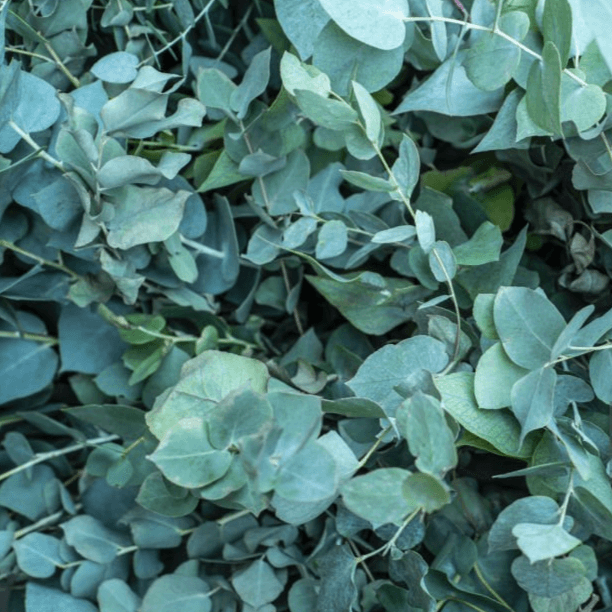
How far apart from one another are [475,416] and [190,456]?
0.12 m

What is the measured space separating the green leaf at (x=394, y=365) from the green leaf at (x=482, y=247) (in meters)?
0.05

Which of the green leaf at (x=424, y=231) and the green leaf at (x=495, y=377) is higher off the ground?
the green leaf at (x=424, y=231)

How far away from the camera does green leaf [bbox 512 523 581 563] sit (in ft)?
1.03

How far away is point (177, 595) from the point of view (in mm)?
465

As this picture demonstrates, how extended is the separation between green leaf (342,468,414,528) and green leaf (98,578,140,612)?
0.23 metres

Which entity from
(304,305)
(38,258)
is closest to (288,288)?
A: (304,305)

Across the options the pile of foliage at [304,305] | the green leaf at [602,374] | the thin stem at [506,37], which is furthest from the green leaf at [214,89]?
the green leaf at [602,374]

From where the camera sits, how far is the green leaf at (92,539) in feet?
1.59

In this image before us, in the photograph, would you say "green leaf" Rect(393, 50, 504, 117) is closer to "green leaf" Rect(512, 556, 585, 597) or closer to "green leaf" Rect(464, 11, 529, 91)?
"green leaf" Rect(464, 11, 529, 91)

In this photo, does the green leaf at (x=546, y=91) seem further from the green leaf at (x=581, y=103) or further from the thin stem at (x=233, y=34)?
the thin stem at (x=233, y=34)

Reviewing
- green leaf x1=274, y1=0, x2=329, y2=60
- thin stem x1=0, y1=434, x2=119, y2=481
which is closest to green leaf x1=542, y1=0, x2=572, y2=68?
green leaf x1=274, y1=0, x2=329, y2=60

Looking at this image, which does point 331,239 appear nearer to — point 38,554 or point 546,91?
point 546,91

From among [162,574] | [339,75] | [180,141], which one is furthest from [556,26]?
[162,574]

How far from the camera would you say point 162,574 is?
0.52 m
